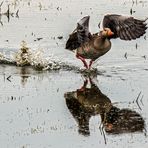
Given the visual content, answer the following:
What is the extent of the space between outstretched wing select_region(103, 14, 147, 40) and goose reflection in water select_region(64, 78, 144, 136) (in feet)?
4.31

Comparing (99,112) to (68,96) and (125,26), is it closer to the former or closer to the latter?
(68,96)

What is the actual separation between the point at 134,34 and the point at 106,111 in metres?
2.88

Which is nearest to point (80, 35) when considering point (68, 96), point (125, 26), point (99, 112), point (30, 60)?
point (125, 26)

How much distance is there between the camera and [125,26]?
12.1 meters

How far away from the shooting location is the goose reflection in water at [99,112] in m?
8.80

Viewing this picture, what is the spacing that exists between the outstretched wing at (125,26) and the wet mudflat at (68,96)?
78 centimetres

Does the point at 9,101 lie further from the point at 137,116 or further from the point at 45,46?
the point at 45,46

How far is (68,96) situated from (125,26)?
2180 mm

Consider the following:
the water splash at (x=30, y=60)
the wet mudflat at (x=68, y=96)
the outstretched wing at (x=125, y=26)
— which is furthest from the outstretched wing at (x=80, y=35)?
the water splash at (x=30, y=60)

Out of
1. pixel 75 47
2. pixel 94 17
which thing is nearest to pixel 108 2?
pixel 94 17

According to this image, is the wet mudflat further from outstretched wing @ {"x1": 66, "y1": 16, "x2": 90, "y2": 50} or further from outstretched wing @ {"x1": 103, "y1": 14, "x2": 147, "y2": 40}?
outstretched wing @ {"x1": 103, "y1": 14, "x2": 147, "y2": 40}

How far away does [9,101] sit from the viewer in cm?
1034

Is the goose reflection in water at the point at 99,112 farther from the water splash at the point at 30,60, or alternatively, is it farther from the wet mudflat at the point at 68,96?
the water splash at the point at 30,60

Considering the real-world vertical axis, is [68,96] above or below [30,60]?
below
